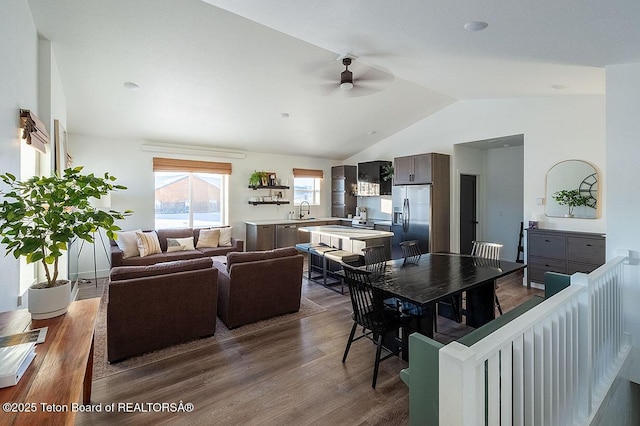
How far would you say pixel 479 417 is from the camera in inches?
40.8

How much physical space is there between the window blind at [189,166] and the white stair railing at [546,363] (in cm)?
613

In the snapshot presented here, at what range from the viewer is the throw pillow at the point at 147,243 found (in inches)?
198

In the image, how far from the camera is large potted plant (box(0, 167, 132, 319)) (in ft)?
4.60

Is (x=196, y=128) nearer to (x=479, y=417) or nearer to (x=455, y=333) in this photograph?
(x=455, y=333)

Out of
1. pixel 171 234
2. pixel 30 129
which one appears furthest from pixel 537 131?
pixel 171 234

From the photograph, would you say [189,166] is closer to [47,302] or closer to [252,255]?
[252,255]

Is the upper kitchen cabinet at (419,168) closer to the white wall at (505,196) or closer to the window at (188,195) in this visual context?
the white wall at (505,196)

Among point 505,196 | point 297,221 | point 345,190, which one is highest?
point 345,190

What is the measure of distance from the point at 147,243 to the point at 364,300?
169 inches

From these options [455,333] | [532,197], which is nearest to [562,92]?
[532,197]

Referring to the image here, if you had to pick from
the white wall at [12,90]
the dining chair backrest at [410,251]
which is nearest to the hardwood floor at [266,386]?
the white wall at [12,90]

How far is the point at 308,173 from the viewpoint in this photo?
7.87 metres

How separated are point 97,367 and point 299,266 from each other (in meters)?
2.11

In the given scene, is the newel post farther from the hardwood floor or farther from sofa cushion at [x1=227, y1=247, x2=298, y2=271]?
sofa cushion at [x1=227, y1=247, x2=298, y2=271]
